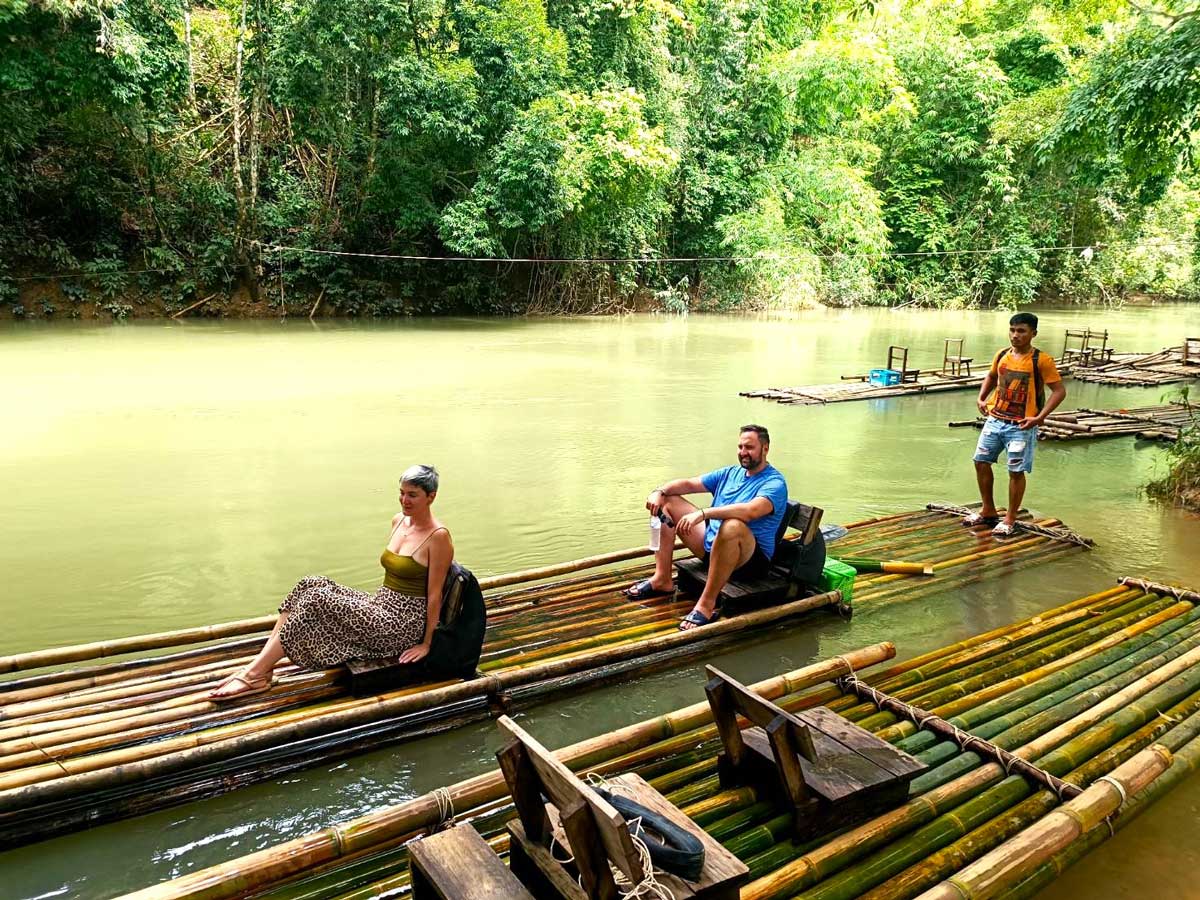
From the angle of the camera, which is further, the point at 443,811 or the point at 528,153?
the point at 528,153

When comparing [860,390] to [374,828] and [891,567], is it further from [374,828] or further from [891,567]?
[374,828]

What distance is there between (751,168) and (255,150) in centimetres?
1382

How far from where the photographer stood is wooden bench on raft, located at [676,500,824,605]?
14.6 feet

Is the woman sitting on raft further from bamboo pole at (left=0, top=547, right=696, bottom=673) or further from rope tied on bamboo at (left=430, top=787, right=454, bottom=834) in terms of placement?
rope tied on bamboo at (left=430, top=787, right=454, bottom=834)

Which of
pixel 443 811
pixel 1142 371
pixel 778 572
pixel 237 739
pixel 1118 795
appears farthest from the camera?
pixel 1142 371

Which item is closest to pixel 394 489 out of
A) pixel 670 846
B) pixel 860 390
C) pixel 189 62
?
pixel 670 846

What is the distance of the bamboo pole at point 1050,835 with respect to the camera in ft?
7.61

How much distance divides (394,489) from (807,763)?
212 inches

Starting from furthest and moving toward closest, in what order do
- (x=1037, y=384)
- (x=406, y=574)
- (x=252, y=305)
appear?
(x=252, y=305) → (x=1037, y=384) → (x=406, y=574)

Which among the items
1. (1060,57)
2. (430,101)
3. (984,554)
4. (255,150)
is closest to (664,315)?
(430,101)

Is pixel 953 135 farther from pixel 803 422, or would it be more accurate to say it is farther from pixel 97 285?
pixel 97 285

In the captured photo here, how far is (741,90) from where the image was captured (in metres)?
25.2

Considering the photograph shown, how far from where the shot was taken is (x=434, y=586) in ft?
11.8

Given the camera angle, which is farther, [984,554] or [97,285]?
[97,285]
